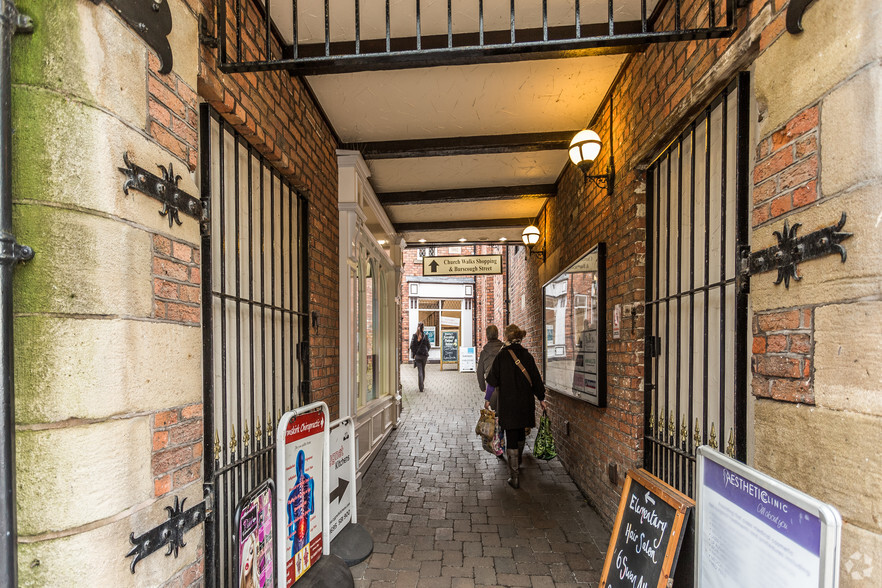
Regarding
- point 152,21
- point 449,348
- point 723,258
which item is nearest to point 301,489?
point 152,21

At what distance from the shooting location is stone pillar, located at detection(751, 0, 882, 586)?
4.25ft

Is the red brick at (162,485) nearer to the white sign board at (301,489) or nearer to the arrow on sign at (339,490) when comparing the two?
the white sign board at (301,489)

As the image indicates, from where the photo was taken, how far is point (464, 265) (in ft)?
29.4

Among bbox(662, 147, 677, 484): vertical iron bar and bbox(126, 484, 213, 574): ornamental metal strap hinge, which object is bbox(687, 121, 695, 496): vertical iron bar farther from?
bbox(126, 484, 213, 574): ornamental metal strap hinge

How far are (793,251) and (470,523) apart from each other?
10.7 feet

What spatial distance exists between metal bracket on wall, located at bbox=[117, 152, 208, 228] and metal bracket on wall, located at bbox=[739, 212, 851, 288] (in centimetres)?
220

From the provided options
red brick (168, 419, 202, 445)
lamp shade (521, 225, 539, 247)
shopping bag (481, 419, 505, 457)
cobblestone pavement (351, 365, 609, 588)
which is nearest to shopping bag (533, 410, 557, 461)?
cobblestone pavement (351, 365, 609, 588)

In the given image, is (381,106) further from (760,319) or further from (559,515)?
(559,515)

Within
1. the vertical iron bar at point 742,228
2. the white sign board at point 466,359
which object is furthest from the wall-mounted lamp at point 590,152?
the white sign board at point 466,359

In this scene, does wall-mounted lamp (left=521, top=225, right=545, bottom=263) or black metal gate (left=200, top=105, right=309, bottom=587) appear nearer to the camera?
black metal gate (left=200, top=105, right=309, bottom=587)

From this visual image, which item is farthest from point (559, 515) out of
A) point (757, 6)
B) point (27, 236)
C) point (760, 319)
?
point (27, 236)

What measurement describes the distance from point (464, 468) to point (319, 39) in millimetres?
4575

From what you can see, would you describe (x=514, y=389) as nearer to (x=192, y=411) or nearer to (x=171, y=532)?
(x=192, y=411)

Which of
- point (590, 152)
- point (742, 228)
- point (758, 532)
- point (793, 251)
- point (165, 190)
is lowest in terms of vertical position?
point (758, 532)
